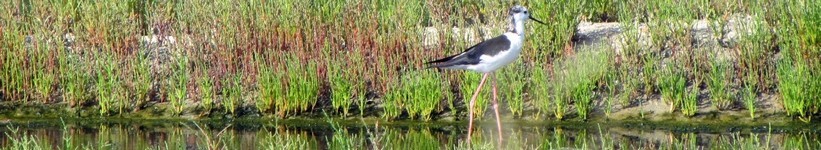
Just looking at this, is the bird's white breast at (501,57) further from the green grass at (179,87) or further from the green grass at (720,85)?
the green grass at (179,87)

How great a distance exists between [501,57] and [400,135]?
0.75 metres

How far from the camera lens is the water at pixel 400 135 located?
752 cm

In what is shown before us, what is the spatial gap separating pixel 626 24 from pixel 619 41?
18 cm

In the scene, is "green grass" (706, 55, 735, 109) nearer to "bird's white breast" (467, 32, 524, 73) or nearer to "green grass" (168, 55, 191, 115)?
"bird's white breast" (467, 32, 524, 73)

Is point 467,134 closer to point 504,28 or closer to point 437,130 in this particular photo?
point 437,130

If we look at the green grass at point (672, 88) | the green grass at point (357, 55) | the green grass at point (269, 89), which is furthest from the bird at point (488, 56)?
the green grass at point (269, 89)

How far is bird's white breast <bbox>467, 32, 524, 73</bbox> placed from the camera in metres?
7.92

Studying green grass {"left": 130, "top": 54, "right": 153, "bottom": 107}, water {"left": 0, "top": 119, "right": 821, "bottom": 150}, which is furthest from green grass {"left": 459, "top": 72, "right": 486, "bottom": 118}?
green grass {"left": 130, "top": 54, "right": 153, "bottom": 107}

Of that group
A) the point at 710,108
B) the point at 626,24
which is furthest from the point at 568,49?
the point at 710,108

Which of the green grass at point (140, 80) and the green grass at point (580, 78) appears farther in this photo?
the green grass at point (140, 80)

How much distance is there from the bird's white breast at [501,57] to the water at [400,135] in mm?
396

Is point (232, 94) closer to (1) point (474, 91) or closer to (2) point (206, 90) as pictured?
(2) point (206, 90)

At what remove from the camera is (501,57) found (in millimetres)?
7926

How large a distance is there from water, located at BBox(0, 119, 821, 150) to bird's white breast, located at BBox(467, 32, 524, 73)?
0.40 metres
